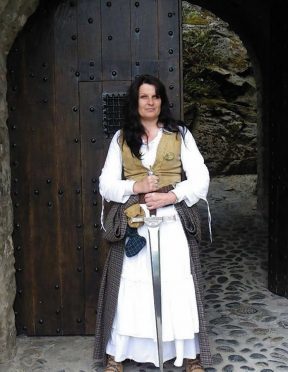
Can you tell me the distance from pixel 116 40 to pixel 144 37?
16cm

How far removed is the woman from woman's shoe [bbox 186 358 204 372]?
10 centimetres

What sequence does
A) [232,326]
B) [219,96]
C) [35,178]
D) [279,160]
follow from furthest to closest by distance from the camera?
[219,96] → [279,160] → [232,326] → [35,178]

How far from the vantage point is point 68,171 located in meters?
3.21

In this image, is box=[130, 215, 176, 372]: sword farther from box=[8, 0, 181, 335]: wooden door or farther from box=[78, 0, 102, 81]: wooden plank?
box=[78, 0, 102, 81]: wooden plank

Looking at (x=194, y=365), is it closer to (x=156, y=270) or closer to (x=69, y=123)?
(x=156, y=270)

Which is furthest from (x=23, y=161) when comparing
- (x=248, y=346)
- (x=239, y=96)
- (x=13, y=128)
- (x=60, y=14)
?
(x=239, y=96)

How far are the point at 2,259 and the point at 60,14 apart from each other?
1.39m

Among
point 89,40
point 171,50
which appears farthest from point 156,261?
point 89,40

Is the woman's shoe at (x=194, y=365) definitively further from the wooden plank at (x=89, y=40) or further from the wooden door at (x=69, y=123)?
the wooden plank at (x=89, y=40)

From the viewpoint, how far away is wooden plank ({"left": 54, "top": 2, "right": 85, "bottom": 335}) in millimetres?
3162

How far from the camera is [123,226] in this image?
2650 mm

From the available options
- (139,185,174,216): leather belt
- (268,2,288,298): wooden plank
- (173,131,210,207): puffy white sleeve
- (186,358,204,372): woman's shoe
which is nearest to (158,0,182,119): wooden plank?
(173,131,210,207): puffy white sleeve

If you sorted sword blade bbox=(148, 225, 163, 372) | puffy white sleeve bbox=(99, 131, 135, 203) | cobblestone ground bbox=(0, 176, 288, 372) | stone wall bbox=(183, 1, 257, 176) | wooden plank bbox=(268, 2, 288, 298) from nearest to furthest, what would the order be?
sword blade bbox=(148, 225, 163, 372)
puffy white sleeve bbox=(99, 131, 135, 203)
cobblestone ground bbox=(0, 176, 288, 372)
wooden plank bbox=(268, 2, 288, 298)
stone wall bbox=(183, 1, 257, 176)

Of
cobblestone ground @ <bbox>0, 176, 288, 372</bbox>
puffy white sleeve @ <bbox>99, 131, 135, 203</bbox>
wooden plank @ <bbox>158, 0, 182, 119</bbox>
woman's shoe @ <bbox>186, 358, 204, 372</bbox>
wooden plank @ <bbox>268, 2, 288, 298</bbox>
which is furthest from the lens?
wooden plank @ <bbox>268, 2, 288, 298</bbox>
